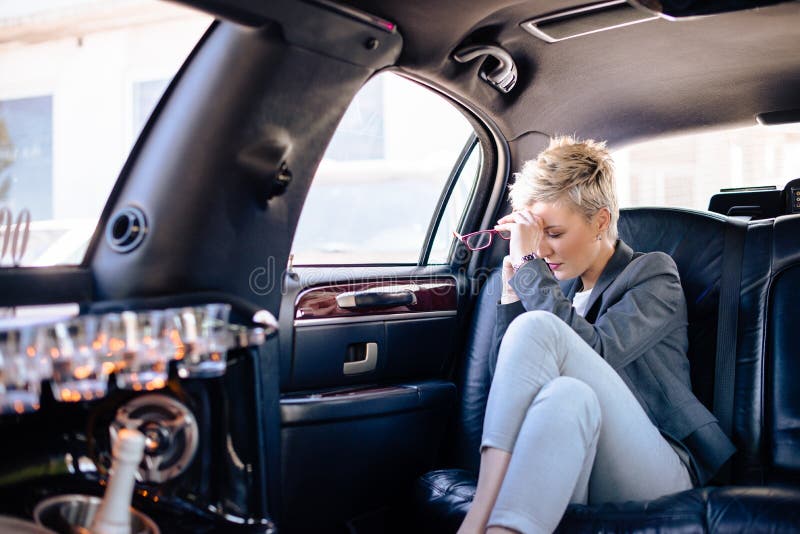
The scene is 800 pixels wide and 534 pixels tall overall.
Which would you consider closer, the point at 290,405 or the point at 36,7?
the point at 36,7

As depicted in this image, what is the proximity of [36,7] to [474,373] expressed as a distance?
1543 millimetres

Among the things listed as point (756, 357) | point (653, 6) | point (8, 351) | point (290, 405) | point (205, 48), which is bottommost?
point (290, 405)

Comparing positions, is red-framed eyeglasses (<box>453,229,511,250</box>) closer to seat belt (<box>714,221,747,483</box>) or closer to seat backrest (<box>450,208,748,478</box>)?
seat backrest (<box>450,208,748,478</box>)

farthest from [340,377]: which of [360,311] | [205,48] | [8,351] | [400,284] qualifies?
[8,351]

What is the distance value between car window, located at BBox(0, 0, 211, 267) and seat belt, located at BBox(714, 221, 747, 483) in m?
1.46

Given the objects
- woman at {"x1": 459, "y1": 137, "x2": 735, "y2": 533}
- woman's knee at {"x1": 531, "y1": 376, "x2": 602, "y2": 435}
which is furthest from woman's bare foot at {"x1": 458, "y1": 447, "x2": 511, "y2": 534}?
woman's knee at {"x1": 531, "y1": 376, "x2": 602, "y2": 435}

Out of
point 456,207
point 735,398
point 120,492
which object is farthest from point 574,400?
point 456,207

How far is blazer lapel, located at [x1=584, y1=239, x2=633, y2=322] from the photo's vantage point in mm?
2146

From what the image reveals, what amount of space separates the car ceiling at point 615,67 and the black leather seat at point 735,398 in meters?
0.41

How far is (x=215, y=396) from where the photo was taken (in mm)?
1391

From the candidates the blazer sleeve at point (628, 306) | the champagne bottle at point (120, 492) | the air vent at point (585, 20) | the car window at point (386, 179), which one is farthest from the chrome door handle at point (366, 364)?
the champagne bottle at point (120, 492)

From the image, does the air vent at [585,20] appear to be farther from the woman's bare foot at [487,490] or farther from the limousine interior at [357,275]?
the woman's bare foot at [487,490]

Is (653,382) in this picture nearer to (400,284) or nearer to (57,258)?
(400,284)

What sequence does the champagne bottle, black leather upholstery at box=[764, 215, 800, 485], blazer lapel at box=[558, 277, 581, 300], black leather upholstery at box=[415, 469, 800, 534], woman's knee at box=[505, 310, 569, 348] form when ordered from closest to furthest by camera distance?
1. the champagne bottle
2. black leather upholstery at box=[415, 469, 800, 534]
3. woman's knee at box=[505, 310, 569, 348]
4. black leather upholstery at box=[764, 215, 800, 485]
5. blazer lapel at box=[558, 277, 581, 300]
